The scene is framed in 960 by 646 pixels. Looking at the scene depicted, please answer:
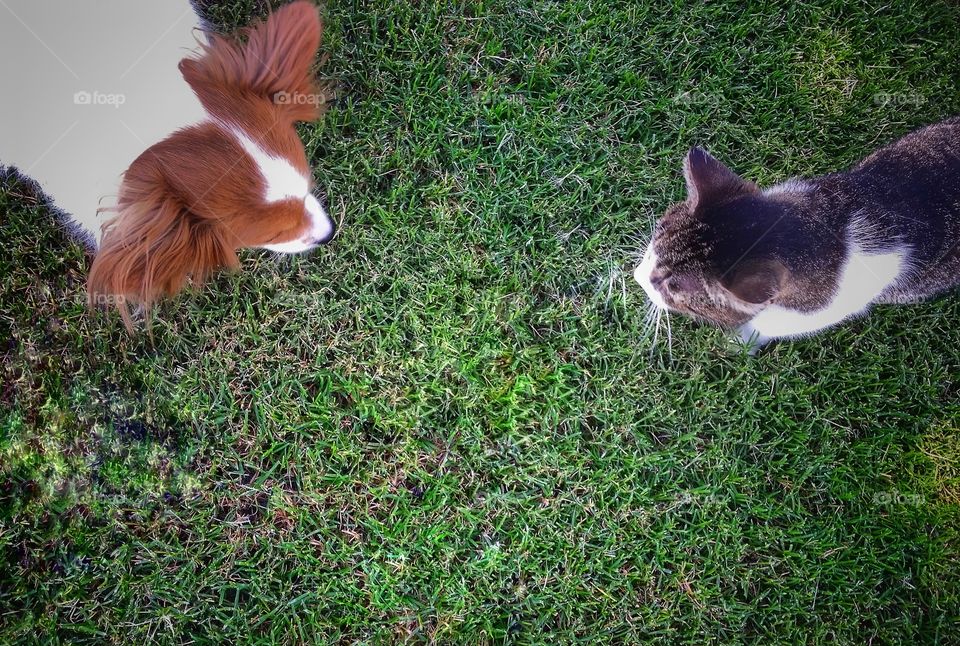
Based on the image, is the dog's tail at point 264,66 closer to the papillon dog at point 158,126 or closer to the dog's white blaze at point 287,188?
the papillon dog at point 158,126

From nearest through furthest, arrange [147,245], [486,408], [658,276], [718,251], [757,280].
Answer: [147,245], [757,280], [718,251], [658,276], [486,408]

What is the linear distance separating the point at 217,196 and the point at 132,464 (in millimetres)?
1424

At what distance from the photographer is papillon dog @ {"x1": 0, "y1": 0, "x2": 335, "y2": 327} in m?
2.13

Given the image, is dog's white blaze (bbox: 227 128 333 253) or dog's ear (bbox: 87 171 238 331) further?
dog's white blaze (bbox: 227 128 333 253)

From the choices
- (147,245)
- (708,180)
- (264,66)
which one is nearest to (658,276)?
(708,180)

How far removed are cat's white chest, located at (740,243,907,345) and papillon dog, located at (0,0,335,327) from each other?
2140 mm

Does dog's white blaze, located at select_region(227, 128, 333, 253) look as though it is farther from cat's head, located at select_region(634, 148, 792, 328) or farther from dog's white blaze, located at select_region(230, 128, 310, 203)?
cat's head, located at select_region(634, 148, 792, 328)

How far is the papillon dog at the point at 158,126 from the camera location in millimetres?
2135

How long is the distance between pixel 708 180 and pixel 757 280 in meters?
0.52

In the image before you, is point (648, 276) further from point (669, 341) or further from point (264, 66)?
point (264, 66)

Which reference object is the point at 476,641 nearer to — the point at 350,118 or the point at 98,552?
the point at 98,552

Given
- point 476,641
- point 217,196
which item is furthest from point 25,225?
point 476,641

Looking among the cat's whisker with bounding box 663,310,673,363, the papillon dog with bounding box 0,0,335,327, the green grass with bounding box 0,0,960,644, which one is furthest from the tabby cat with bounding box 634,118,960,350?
the papillon dog with bounding box 0,0,335,327

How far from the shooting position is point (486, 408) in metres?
2.91
